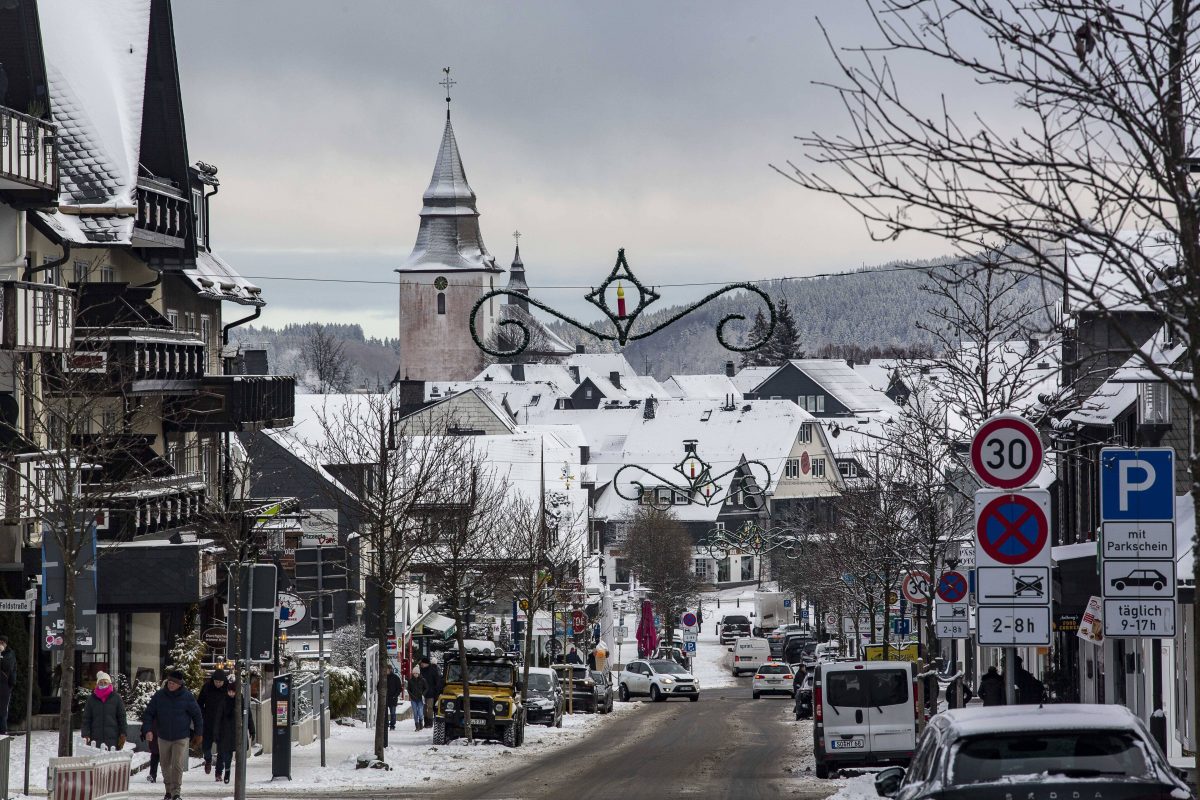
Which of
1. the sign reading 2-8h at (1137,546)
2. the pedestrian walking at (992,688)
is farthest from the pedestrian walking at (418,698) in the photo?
the sign reading 2-8h at (1137,546)

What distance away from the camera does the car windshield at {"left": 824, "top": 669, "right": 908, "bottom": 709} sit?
1091 inches

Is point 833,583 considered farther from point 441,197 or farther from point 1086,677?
point 441,197

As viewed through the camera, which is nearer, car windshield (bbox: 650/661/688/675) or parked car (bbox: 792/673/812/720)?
parked car (bbox: 792/673/812/720)

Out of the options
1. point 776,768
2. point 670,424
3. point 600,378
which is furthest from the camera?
point 600,378

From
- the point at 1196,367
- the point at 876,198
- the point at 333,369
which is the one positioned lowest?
the point at 1196,367

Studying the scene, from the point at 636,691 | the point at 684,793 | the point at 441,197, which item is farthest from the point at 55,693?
the point at 441,197

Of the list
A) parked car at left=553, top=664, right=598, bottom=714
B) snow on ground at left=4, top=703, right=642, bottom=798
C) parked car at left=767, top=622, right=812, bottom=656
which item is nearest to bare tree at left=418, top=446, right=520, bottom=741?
snow on ground at left=4, top=703, right=642, bottom=798

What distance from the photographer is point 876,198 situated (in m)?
10.6

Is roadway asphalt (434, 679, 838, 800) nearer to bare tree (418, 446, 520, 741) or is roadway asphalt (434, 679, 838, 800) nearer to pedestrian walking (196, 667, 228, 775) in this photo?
bare tree (418, 446, 520, 741)

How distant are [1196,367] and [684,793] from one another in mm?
14853

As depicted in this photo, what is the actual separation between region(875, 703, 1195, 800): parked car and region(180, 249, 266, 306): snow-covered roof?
37.3 metres

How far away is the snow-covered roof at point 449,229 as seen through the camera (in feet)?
559

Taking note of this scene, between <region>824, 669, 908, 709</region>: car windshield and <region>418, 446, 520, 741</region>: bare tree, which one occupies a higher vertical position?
<region>418, 446, 520, 741</region>: bare tree

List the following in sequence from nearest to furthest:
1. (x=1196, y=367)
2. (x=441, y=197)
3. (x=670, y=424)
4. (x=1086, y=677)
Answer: (x=1196, y=367), (x=1086, y=677), (x=670, y=424), (x=441, y=197)
